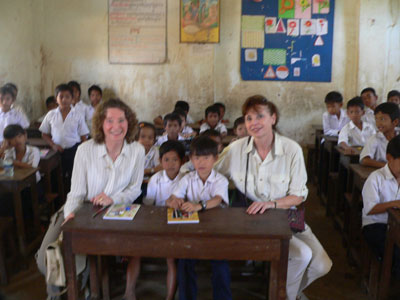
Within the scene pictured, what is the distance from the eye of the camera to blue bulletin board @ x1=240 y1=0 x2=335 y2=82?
6.09 metres

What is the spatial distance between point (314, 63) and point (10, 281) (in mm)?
5056

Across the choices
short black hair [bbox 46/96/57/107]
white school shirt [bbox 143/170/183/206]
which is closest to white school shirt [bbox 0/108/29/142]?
short black hair [bbox 46/96/57/107]

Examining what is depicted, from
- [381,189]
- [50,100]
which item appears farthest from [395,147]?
[50,100]

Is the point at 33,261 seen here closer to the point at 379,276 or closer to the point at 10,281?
the point at 10,281

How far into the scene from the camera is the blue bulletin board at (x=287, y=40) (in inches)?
240

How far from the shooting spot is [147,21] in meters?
6.28

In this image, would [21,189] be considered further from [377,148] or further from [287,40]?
[287,40]

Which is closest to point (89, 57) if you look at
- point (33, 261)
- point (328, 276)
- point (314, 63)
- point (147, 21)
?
point (147, 21)

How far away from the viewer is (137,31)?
6297mm

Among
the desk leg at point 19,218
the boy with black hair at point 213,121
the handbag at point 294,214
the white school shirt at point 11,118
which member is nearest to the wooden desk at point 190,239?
the handbag at point 294,214

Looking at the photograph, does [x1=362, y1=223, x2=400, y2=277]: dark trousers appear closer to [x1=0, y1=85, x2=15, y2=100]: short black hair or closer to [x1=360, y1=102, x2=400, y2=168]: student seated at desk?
[x1=360, y1=102, x2=400, y2=168]: student seated at desk

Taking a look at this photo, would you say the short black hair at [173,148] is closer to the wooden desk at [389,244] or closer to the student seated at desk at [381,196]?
the student seated at desk at [381,196]

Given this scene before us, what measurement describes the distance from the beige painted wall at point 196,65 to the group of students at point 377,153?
2.62ft

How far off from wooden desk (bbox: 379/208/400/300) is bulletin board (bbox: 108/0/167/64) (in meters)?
4.72
